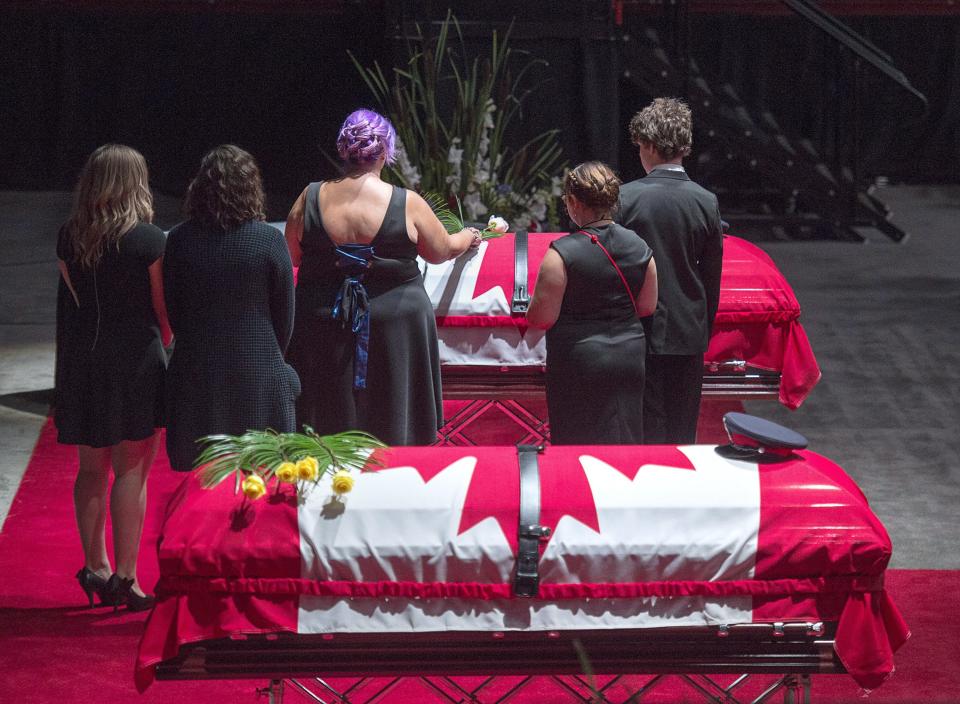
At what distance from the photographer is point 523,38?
29.7 ft

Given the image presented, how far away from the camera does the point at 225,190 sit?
3.76 m

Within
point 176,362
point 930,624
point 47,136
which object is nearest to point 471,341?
point 176,362

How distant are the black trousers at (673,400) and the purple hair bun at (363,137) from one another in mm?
1051

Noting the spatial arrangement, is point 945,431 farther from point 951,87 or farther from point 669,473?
point 951,87

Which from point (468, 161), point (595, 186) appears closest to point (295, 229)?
point (595, 186)

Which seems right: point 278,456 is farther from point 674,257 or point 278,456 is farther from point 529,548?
point 674,257

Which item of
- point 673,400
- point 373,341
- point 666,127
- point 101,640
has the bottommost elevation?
point 101,640

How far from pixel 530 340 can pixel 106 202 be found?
5.62 ft

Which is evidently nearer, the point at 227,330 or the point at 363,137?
the point at 227,330

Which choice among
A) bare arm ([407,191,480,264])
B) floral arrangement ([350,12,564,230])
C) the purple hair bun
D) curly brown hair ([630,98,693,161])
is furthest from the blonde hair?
floral arrangement ([350,12,564,230])

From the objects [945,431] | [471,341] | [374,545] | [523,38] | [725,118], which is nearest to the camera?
[374,545]

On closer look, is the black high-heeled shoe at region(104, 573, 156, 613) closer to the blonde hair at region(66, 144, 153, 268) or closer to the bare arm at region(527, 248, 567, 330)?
the blonde hair at region(66, 144, 153, 268)

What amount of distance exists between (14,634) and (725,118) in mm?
7904

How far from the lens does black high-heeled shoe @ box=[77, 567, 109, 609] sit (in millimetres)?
4344
